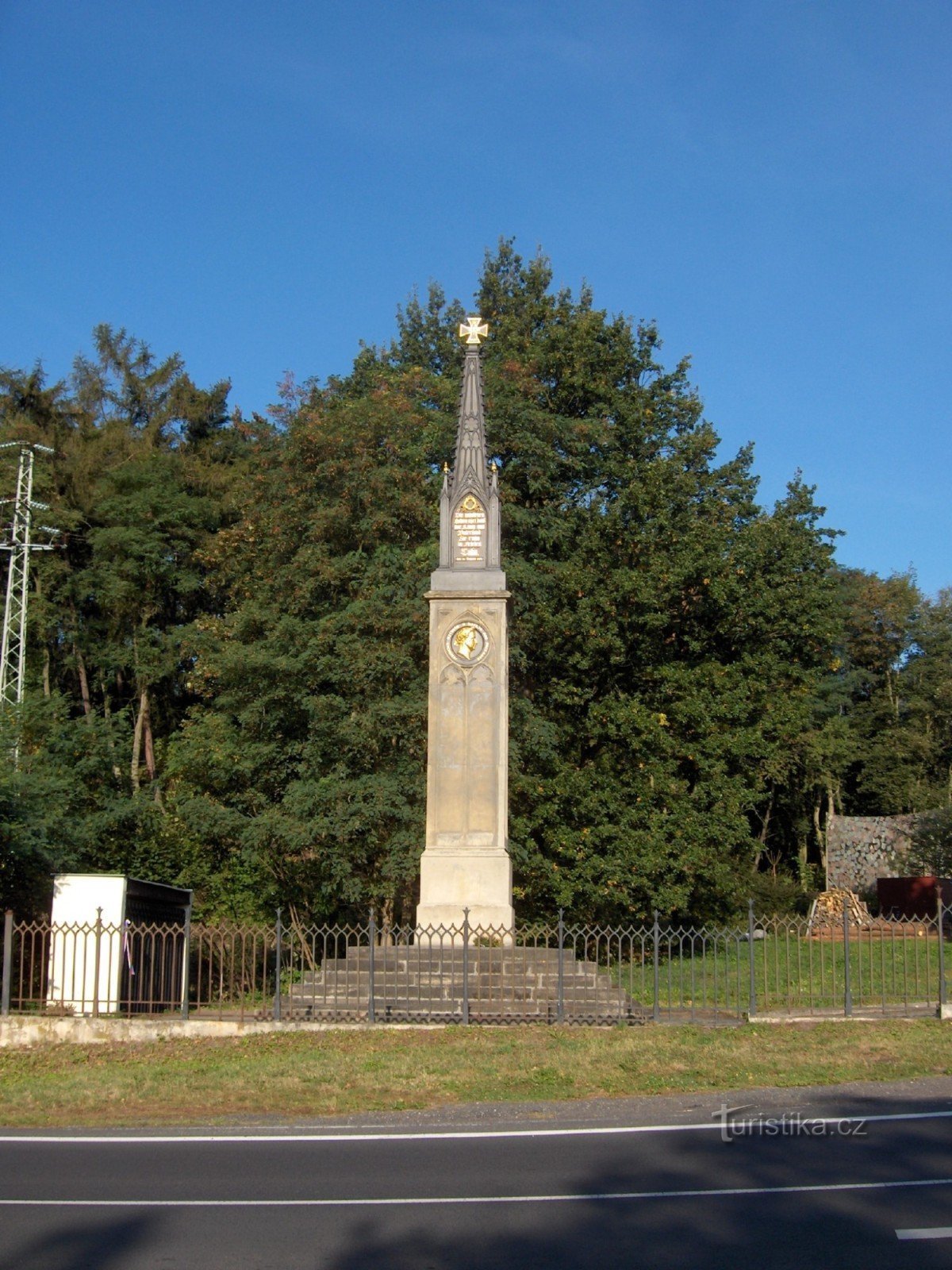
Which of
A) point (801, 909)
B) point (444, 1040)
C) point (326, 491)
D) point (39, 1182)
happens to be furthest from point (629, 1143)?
point (801, 909)

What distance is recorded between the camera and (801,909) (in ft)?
132

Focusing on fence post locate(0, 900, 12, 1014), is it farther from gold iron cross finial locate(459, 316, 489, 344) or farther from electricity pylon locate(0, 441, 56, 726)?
gold iron cross finial locate(459, 316, 489, 344)

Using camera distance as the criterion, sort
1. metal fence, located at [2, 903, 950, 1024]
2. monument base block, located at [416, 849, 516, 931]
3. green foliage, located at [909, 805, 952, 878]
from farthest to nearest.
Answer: green foliage, located at [909, 805, 952, 878]
monument base block, located at [416, 849, 516, 931]
metal fence, located at [2, 903, 950, 1024]

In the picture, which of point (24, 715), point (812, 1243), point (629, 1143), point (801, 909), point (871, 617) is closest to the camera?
point (812, 1243)

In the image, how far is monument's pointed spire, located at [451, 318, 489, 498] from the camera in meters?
20.5

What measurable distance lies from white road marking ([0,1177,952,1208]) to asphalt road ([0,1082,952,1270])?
24 mm

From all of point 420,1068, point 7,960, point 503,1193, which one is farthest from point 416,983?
point 503,1193

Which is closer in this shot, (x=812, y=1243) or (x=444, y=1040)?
(x=812, y=1243)

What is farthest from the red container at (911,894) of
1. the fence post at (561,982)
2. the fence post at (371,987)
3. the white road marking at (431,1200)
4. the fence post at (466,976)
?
the white road marking at (431,1200)

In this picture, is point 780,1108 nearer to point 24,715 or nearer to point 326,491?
point 24,715

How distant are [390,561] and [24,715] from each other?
8379mm

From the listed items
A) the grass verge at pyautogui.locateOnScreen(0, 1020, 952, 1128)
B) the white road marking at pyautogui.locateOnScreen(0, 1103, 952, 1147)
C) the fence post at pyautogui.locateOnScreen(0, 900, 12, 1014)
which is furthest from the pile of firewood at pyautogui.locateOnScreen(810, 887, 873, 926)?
the white road marking at pyautogui.locateOnScreen(0, 1103, 952, 1147)

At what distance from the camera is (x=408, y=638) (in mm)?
27297

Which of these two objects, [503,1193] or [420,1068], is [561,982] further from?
[503,1193]
